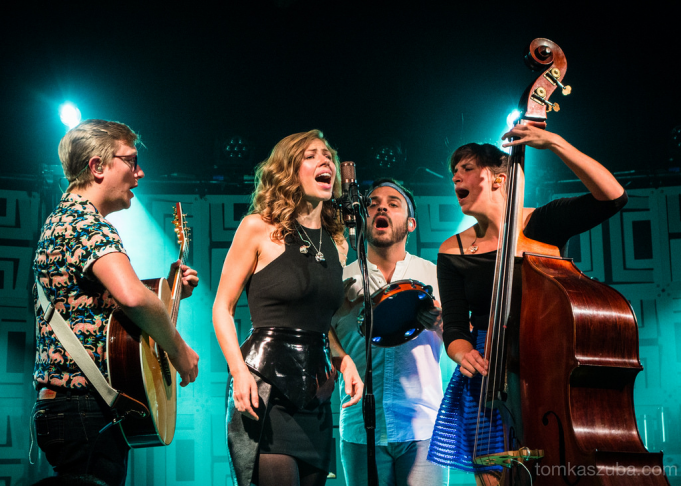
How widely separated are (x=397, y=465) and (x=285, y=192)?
1.73 metres

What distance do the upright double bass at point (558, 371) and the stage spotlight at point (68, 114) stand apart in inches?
203

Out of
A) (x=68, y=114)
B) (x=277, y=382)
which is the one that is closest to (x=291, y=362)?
(x=277, y=382)

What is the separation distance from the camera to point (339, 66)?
6828 millimetres

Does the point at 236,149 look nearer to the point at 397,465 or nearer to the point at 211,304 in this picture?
the point at 211,304

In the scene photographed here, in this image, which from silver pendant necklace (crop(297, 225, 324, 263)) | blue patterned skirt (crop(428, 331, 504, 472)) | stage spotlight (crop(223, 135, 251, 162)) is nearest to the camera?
blue patterned skirt (crop(428, 331, 504, 472))

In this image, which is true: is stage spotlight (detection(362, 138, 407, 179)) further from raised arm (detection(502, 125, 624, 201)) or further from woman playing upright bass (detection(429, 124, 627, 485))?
raised arm (detection(502, 125, 624, 201))

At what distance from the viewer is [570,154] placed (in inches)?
91.1

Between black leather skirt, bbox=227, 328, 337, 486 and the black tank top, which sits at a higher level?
the black tank top

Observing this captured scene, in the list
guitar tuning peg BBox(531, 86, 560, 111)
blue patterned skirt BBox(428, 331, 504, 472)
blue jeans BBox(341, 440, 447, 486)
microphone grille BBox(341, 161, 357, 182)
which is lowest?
blue jeans BBox(341, 440, 447, 486)

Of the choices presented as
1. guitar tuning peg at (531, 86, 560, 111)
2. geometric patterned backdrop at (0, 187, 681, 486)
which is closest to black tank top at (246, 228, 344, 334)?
guitar tuning peg at (531, 86, 560, 111)

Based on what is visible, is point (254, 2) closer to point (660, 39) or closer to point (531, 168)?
point (531, 168)

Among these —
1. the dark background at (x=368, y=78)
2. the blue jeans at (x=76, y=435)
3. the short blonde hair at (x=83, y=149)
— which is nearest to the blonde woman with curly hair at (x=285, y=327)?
the blue jeans at (x=76, y=435)

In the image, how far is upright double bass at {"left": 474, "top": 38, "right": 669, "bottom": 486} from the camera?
73.7 inches

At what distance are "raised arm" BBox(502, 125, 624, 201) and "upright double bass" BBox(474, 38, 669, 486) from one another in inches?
2.5
